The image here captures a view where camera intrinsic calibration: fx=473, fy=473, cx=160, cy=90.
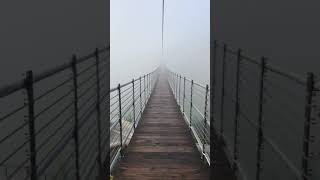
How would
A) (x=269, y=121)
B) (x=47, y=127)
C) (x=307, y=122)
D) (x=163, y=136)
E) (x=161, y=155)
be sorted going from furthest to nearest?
(x=163, y=136) → (x=161, y=155) → (x=269, y=121) → (x=47, y=127) → (x=307, y=122)

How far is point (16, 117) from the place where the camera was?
2.27m

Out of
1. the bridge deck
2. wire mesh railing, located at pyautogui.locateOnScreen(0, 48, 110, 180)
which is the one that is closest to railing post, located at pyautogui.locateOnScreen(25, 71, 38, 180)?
wire mesh railing, located at pyautogui.locateOnScreen(0, 48, 110, 180)

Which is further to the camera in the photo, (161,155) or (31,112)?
(161,155)

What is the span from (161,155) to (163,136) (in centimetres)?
142

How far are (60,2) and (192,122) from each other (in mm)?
5110

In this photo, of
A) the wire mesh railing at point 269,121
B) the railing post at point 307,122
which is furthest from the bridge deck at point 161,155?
the railing post at point 307,122

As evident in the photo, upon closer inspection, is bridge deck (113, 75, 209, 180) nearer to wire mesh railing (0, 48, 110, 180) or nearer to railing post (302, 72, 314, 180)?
wire mesh railing (0, 48, 110, 180)

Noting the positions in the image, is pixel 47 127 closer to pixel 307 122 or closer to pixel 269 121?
pixel 269 121

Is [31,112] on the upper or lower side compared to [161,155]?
upper

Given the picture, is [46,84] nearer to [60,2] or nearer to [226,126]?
[60,2]

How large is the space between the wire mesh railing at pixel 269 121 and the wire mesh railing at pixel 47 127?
966 millimetres

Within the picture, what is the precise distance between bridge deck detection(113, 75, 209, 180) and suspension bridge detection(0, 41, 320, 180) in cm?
1

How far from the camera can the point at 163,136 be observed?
7.02m

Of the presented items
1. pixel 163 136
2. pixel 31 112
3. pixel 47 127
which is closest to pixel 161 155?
pixel 163 136
